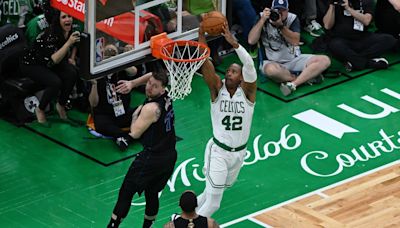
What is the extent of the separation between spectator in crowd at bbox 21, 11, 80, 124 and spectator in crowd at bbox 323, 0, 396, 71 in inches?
166

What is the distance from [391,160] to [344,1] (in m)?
3.25

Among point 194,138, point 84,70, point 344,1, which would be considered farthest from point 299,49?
point 84,70

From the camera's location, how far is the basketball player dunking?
1291 centimetres

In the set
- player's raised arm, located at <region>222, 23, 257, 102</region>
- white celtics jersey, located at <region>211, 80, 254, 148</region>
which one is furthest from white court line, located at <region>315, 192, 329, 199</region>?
player's raised arm, located at <region>222, 23, 257, 102</region>

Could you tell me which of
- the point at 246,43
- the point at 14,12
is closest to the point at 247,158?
the point at 246,43

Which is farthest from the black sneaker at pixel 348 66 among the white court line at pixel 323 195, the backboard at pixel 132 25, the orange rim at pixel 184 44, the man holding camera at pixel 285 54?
the orange rim at pixel 184 44

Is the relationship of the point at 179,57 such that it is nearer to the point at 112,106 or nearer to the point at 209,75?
the point at 209,75

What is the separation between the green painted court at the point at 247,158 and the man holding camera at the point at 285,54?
0.63 feet

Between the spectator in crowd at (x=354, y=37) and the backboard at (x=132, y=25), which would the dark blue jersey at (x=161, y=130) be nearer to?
the backboard at (x=132, y=25)

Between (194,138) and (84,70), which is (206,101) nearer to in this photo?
(194,138)

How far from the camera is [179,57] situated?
44.4 ft

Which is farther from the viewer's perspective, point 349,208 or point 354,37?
point 354,37

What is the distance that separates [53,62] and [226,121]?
11.6 feet

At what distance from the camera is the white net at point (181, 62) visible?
1330 cm
